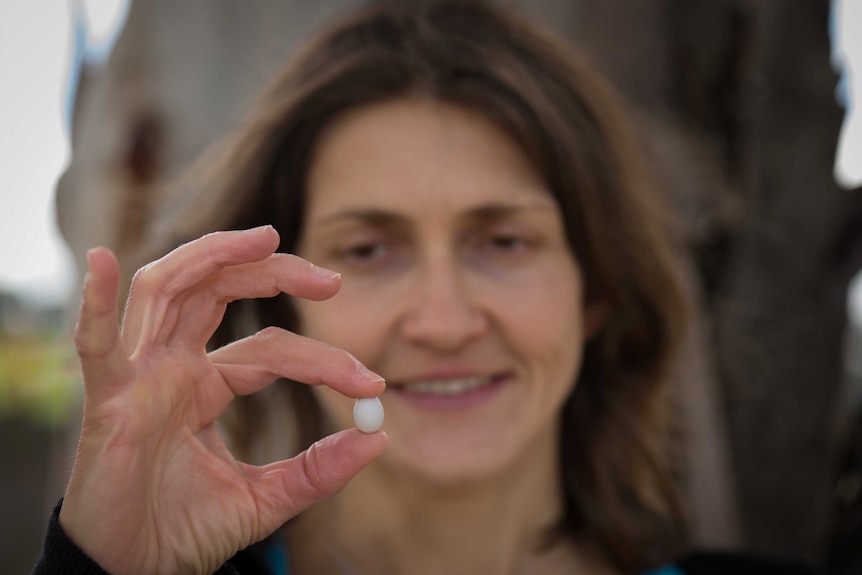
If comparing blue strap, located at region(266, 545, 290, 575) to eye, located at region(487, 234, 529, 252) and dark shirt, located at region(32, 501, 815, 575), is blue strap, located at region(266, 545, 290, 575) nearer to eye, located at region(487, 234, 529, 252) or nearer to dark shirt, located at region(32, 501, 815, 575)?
dark shirt, located at region(32, 501, 815, 575)

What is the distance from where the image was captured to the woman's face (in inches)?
56.0

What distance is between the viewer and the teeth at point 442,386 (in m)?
1.47

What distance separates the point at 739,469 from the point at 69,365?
194 centimetres

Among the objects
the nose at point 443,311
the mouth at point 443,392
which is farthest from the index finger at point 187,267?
the mouth at point 443,392

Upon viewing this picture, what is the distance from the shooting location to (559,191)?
158cm

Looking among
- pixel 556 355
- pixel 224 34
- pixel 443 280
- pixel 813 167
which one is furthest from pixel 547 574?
pixel 224 34

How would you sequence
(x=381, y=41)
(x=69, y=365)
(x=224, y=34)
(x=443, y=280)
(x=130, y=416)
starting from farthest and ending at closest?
(x=224, y=34), (x=69, y=365), (x=381, y=41), (x=443, y=280), (x=130, y=416)

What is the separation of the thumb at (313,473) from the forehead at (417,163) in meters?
0.58

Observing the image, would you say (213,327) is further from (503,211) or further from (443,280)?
(503,211)

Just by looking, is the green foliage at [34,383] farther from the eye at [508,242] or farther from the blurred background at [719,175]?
the eye at [508,242]

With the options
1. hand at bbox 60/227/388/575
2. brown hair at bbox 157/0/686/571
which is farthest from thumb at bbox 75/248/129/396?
brown hair at bbox 157/0/686/571

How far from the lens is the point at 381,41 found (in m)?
1.64

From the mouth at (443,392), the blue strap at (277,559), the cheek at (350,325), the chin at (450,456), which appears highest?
the cheek at (350,325)

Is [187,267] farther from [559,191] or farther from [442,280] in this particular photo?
[559,191]
